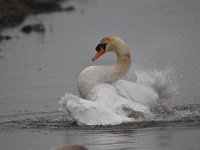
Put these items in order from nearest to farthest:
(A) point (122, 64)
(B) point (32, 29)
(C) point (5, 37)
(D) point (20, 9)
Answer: (A) point (122, 64)
(C) point (5, 37)
(B) point (32, 29)
(D) point (20, 9)

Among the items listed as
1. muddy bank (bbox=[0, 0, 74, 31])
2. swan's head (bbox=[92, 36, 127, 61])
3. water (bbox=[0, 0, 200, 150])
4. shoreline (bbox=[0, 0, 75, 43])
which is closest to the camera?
water (bbox=[0, 0, 200, 150])

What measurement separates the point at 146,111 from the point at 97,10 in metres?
25.9

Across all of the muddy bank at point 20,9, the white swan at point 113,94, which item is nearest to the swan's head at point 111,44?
the white swan at point 113,94

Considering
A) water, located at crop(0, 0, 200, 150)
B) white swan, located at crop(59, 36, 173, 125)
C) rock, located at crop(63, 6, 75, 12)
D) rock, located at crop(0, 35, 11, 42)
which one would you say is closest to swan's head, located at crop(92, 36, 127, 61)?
white swan, located at crop(59, 36, 173, 125)

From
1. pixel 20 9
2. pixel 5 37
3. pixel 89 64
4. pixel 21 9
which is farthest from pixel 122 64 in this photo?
pixel 21 9

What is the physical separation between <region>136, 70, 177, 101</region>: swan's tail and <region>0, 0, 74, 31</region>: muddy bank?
21681 millimetres

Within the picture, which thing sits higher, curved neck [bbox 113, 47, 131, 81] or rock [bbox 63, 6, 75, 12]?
rock [bbox 63, 6, 75, 12]

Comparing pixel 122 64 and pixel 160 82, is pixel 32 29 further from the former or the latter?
pixel 160 82

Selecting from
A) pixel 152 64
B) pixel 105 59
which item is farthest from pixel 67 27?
pixel 152 64

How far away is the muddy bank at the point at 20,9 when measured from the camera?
37750mm

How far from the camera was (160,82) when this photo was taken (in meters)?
14.6

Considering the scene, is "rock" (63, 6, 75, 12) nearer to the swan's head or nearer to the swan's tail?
the swan's head

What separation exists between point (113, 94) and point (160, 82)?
3.56 feet

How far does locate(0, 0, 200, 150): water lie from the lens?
12.6 m
